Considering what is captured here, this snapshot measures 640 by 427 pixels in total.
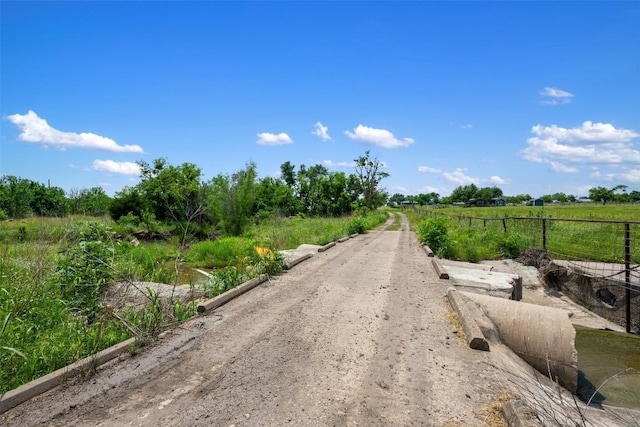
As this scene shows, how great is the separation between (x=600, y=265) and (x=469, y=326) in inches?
271

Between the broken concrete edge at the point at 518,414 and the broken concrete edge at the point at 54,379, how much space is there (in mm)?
4089

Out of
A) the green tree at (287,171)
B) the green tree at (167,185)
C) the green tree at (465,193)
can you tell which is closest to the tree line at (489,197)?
the green tree at (465,193)

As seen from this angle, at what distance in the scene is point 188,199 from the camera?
1207 cm

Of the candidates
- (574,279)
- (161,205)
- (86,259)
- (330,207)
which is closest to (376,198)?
(330,207)

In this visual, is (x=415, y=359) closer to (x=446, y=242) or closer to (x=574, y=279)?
(x=574, y=279)

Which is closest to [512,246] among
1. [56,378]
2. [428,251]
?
[428,251]

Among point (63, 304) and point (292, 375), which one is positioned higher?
point (63, 304)

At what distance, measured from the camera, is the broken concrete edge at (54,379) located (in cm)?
337

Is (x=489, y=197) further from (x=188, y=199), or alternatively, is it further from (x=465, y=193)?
(x=188, y=199)

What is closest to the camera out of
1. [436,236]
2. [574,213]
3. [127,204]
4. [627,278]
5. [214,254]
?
[627,278]

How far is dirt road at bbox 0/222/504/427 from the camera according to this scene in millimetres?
3191

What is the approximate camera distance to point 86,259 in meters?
5.80

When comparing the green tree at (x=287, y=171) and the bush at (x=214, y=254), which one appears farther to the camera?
the green tree at (x=287, y=171)

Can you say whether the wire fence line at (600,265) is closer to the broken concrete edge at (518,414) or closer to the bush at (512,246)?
the bush at (512,246)
